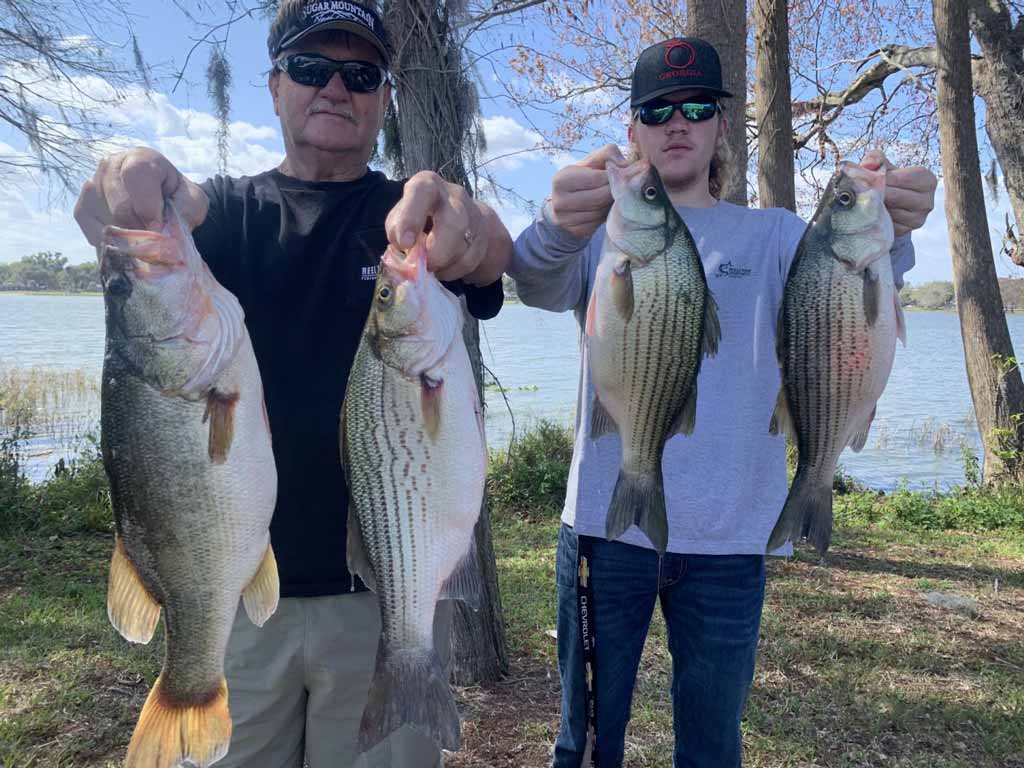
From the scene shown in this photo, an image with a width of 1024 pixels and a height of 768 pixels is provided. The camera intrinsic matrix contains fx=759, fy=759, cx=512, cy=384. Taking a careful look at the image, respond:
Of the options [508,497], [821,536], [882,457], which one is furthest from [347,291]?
[882,457]

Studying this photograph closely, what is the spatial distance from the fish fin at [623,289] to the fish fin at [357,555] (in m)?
0.98

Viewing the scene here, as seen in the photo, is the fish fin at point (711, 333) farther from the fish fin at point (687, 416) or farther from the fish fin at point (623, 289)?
the fish fin at point (623, 289)

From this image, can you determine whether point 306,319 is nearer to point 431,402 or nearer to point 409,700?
point 431,402

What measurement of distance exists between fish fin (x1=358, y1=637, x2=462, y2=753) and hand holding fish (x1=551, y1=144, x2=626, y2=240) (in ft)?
4.27

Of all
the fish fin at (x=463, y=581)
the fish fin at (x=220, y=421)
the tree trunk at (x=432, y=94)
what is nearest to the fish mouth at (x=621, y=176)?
the fish fin at (x=463, y=581)

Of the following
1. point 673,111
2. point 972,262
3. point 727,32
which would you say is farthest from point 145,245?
point 972,262

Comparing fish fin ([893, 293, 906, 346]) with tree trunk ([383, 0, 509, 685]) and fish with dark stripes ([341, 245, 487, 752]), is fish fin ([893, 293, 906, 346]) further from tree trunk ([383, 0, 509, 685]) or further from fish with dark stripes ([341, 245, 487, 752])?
tree trunk ([383, 0, 509, 685])

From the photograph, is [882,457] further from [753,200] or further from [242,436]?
[242,436]

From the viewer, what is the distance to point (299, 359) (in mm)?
2393

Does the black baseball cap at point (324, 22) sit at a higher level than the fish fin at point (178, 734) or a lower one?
higher

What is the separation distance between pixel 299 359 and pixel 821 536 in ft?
5.56

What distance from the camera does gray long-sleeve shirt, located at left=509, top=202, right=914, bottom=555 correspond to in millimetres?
2711

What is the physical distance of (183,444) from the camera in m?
1.91

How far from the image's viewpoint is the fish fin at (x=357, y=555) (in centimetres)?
209
